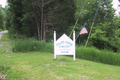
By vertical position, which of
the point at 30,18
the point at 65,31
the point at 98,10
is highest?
the point at 98,10

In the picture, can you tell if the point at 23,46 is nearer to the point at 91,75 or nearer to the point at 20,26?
the point at 91,75

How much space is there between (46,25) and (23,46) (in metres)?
4.67

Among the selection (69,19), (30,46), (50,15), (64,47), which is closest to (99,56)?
(64,47)

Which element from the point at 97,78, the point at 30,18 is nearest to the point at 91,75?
the point at 97,78

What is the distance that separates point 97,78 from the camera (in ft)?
13.5

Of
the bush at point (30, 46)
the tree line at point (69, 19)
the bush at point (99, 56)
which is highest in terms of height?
the tree line at point (69, 19)

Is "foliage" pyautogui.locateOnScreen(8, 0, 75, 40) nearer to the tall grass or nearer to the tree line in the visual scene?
the tree line

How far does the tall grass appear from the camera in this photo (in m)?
7.48

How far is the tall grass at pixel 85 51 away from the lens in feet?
24.5

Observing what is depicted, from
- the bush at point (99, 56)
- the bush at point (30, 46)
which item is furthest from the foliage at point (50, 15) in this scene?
the bush at point (99, 56)

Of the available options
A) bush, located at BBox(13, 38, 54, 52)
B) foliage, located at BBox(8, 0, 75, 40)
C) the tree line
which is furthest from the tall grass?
foliage, located at BBox(8, 0, 75, 40)

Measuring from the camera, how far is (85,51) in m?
8.15

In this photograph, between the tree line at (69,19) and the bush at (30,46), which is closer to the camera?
the bush at (30,46)

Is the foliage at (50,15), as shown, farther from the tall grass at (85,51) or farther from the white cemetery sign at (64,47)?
the white cemetery sign at (64,47)
